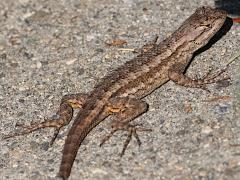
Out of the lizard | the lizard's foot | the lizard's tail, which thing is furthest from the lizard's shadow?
the lizard's tail

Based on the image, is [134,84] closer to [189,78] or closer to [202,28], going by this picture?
[189,78]

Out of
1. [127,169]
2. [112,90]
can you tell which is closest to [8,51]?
[112,90]

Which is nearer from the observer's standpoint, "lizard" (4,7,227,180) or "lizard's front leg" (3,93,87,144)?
"lizard" (4,7,227,180)

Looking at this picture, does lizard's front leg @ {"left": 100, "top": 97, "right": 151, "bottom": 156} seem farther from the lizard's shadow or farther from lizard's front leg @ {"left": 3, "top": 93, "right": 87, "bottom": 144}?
the lizard's shadow

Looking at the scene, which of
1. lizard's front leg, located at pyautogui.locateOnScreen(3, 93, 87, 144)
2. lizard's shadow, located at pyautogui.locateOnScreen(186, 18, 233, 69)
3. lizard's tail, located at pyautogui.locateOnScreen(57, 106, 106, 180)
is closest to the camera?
lizard's tail, located at pyautogui.locateOnScreen(57, 106, 106, 180)

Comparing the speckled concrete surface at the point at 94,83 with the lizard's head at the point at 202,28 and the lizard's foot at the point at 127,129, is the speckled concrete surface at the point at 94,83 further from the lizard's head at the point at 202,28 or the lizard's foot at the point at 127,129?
the lizard's head at the point at 202,28

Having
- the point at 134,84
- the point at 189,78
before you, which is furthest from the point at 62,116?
the point at 189,78

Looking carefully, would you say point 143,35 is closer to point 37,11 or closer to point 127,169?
point 37,11

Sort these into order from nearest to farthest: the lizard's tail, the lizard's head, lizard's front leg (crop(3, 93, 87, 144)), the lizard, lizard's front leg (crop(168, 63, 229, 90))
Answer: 1. the lizard's tail
2. the lizard
3. lizard's front leg (crop(3, 93, 87, 144))
4. lizard's front leg (crop(168, 63, 229, 90))
5. the lizard's head
